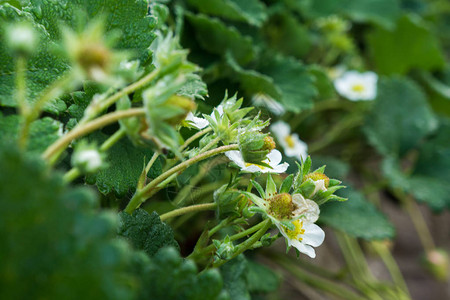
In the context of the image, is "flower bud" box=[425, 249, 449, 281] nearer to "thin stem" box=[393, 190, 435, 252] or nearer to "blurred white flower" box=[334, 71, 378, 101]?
"thin stem" box=[393, 190, 435, 252]

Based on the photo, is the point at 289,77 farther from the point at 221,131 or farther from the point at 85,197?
the point at 85,197

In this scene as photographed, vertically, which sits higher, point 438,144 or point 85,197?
point 85,197

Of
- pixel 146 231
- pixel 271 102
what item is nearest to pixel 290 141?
pixel 271 102

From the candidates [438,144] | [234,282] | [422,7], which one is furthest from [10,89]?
[422,7]

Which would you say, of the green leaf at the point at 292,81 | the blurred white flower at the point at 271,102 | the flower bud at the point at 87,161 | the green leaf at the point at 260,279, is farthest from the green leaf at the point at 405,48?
the flower bud at the point at 87,161

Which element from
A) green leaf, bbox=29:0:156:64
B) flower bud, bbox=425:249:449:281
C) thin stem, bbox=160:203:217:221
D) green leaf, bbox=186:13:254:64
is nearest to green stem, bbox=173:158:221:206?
thin stem, bbox=160:203:217:221

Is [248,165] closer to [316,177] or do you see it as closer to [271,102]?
[316,177]
